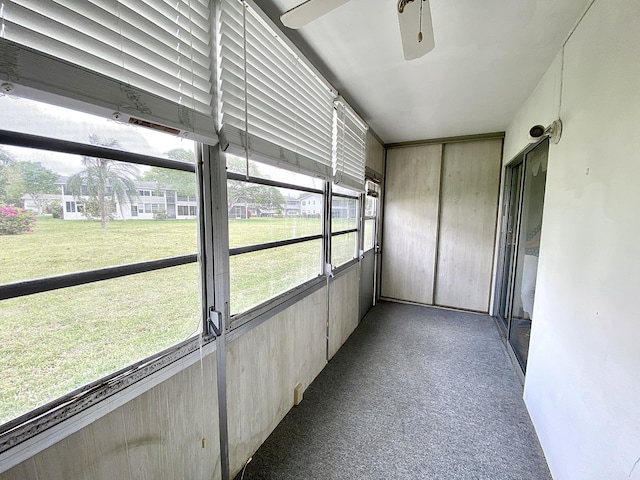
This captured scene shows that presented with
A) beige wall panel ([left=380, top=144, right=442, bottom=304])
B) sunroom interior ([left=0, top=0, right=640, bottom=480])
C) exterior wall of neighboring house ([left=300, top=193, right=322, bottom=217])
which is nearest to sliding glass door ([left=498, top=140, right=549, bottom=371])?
sunroom interior ([left=0, top=0, right=640, bottom=480])

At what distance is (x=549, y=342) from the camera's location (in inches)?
62.7

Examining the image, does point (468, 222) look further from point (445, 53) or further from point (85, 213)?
point (85, 213)

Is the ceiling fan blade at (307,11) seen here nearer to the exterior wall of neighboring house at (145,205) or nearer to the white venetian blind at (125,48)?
the white venetian blind at (125,48)

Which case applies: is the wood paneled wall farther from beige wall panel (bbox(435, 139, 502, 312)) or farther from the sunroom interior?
the sunroom interior

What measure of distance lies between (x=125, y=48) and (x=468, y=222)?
13.3 ft

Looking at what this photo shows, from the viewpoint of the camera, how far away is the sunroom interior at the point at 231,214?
0.69m

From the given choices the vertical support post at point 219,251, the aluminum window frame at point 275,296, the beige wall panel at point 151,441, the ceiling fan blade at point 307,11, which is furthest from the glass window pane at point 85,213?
the ceiling fan blade at point 307,11

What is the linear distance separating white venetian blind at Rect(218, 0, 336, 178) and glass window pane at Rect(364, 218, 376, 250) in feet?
6.10

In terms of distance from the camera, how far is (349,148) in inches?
104

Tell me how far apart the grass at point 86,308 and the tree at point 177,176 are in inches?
5.4

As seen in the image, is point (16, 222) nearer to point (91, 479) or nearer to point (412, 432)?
point (91, 479)

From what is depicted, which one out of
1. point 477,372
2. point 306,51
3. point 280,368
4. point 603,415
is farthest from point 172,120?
point 477,372

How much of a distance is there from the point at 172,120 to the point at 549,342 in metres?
2.29

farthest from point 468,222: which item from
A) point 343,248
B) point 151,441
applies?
point 151,441
